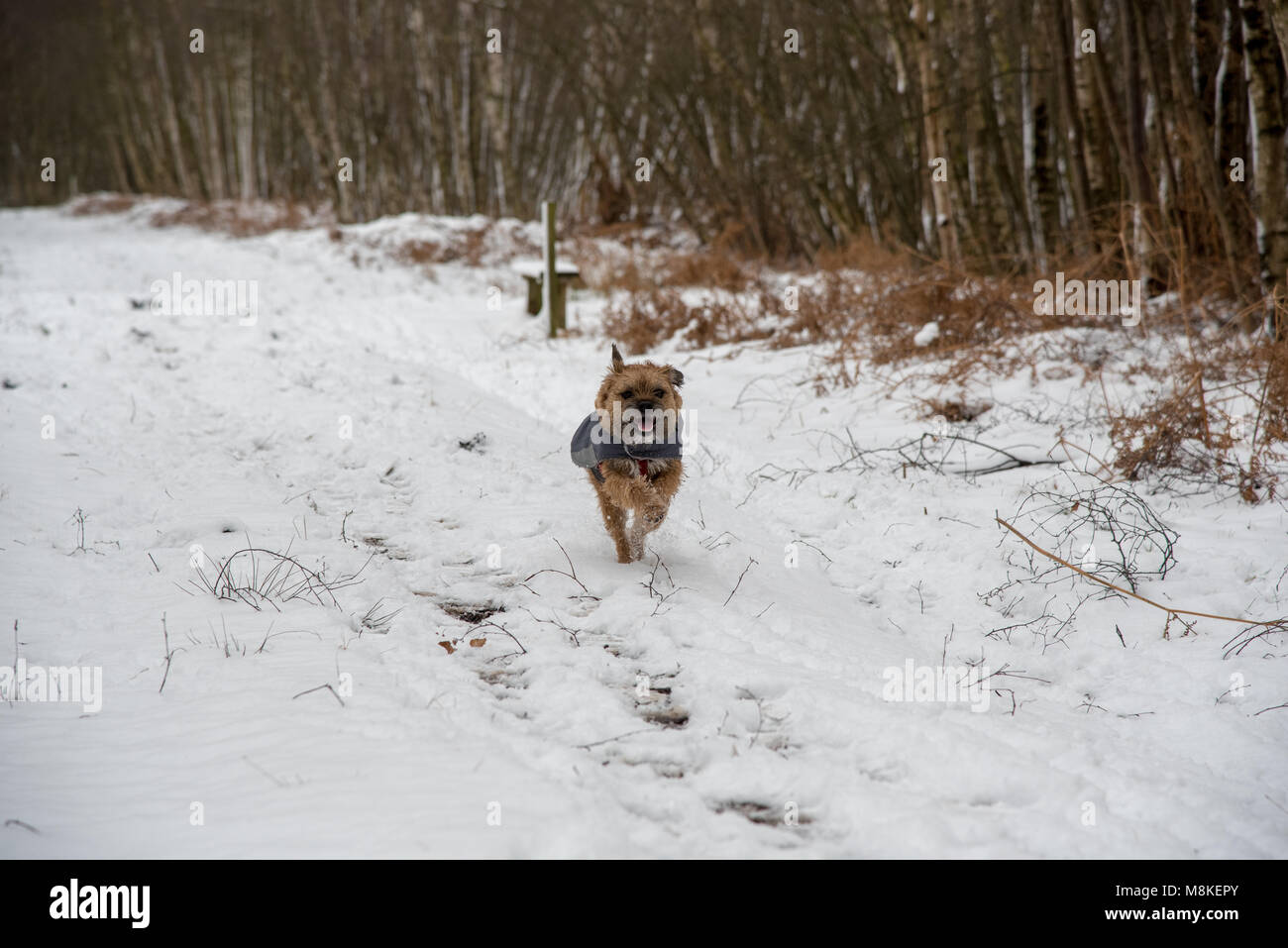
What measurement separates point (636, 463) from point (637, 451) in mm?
132

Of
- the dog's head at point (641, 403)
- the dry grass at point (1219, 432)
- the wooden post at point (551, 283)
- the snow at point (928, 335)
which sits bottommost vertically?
the dry grass at point (1219, 432)

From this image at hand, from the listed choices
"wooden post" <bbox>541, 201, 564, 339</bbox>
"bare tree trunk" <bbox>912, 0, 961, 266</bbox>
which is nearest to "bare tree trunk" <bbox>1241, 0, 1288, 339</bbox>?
"bare tree trunk" <bbox>912, 0, 961, 266</bbox>

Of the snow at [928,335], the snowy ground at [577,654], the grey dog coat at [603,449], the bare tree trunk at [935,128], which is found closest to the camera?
the snowy ground at [577,654]

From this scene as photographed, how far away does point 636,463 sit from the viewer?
4281 mm

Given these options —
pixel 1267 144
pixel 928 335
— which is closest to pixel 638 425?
pixel 928 335

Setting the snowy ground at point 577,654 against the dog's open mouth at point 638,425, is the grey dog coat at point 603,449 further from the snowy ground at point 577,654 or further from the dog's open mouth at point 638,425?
the snowy ground at point 577,654

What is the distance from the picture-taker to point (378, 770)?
7.79ft

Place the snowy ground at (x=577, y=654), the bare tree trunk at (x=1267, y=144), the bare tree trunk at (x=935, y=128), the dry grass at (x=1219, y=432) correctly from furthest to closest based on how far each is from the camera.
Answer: the bare tree trunk at (x=935, y=128), the bare tree trunk at (x=1267, y=144), the dry grass at (x=1219, y=432), the snowy ground at (x=577, y=654)

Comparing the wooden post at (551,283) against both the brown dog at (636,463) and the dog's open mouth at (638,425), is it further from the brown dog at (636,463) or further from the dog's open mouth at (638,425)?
the dog's open mouth at (638,425)

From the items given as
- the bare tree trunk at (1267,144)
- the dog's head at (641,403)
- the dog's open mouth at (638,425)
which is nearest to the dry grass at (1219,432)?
the bare tree trunk at (1267,144)

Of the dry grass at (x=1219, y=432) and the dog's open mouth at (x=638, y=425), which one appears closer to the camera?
the dog's open mouth at (x=638, y=425)

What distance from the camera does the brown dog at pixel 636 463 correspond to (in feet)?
13.9

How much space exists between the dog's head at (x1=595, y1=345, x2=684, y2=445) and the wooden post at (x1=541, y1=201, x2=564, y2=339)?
6.58 m

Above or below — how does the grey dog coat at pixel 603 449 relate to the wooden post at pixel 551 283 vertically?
below
